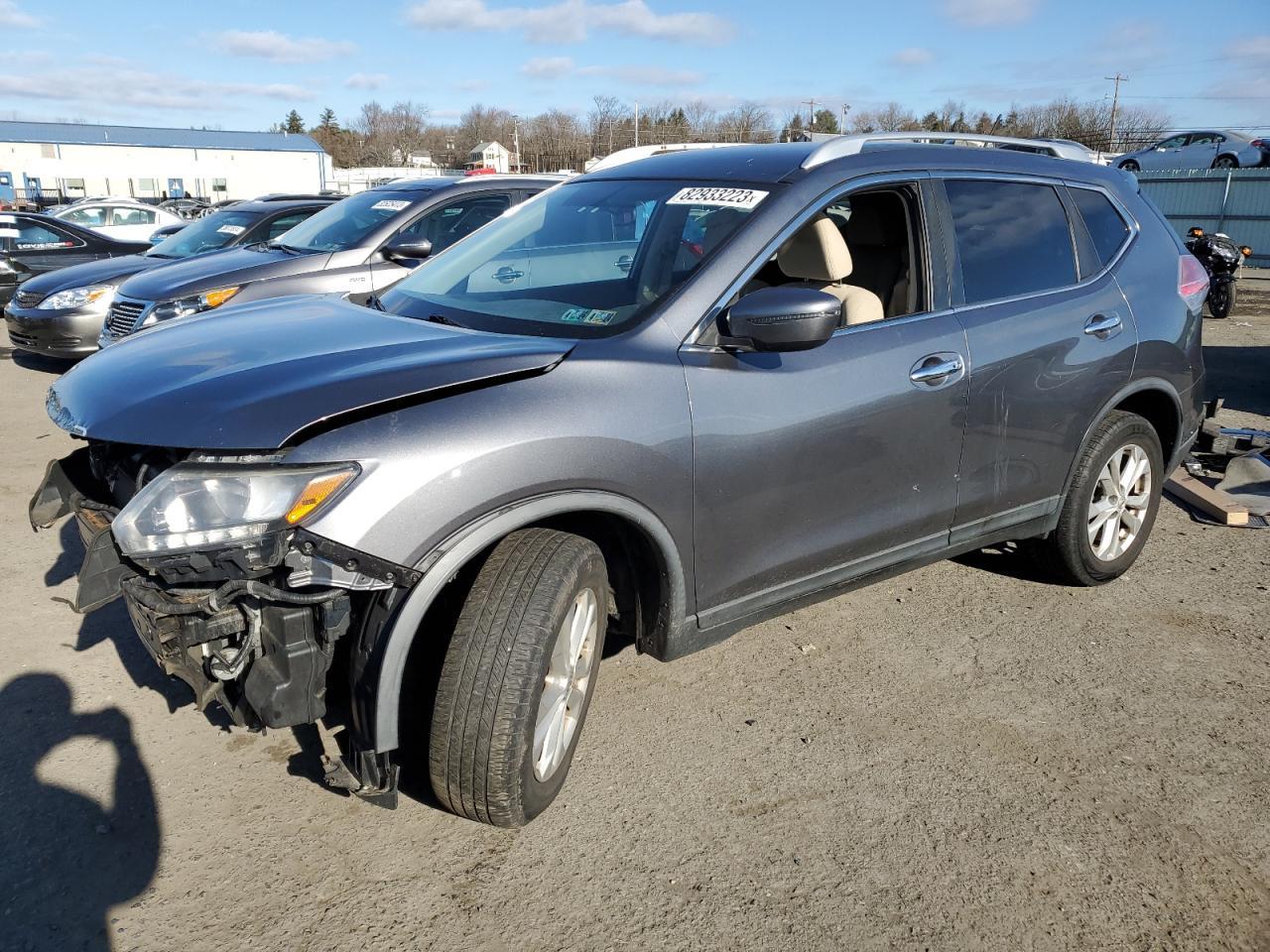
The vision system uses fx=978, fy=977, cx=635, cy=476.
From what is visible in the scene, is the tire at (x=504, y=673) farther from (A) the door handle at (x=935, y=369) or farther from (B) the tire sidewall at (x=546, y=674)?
(A) the door handle at (x=935, y=369)

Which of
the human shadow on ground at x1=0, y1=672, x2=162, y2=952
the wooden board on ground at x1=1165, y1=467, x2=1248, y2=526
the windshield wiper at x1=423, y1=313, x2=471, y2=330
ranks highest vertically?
the windshield wiper at x1=423, y1=313, x2=471, y2=330

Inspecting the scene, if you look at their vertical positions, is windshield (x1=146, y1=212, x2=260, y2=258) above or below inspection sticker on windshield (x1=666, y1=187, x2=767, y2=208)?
below

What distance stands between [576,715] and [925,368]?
1.66 m

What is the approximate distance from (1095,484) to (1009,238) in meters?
1.13

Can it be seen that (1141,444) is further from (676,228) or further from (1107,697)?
(676,228)

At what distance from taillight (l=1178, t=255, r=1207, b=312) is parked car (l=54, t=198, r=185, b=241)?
1926 centimetres

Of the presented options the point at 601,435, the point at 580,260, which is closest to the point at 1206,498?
the point at 580,260

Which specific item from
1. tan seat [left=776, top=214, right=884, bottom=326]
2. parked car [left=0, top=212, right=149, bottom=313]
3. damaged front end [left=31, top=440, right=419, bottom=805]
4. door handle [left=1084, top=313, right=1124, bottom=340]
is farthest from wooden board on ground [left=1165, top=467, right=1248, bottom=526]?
parked car [left=0, top=212, right=149, bottom=313]

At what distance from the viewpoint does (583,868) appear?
2.62 meters

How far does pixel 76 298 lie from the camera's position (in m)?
8.71

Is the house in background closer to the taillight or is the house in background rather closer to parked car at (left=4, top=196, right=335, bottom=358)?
parked car at (left=4, top=196, right=335, bottom=358)

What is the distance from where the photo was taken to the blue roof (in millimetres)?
69875

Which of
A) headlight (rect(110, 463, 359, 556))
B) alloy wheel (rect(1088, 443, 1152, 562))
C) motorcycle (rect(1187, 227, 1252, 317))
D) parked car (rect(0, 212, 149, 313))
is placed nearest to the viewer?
headlight (rect(110, 463, 359, 556))

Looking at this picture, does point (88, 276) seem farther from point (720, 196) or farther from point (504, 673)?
point (504, 673)
